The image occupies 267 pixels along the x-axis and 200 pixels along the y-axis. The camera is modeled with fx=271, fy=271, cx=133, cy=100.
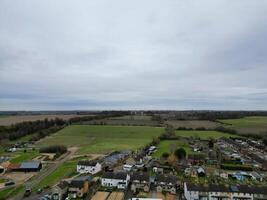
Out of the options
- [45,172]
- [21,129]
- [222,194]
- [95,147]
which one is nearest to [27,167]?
[45,172]

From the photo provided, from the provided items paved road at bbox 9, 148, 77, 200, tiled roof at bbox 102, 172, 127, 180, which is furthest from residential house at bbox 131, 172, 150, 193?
paved road at bbox 9, 148, 77, 200

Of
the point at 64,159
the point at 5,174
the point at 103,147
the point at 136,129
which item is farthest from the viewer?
the point at 136,129

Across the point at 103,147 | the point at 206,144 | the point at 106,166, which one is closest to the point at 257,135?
the point at 206,144

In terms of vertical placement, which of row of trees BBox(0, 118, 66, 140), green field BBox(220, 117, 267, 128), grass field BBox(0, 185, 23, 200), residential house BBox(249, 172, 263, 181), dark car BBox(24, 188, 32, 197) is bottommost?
grass field BBox(0, 185, 23, 200)

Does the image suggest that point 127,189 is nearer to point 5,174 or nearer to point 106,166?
point 106,166

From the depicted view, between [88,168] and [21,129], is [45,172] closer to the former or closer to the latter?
[88,168]

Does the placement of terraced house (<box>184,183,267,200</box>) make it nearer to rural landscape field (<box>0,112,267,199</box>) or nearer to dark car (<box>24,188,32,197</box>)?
rural landscape field (<box>0,112,267,199</box>)
